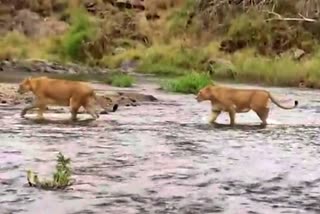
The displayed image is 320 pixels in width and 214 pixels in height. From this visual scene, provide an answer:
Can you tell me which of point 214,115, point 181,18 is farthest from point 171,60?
point 214,115

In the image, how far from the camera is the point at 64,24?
166 ft

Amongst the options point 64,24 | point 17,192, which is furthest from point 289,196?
point 64,24

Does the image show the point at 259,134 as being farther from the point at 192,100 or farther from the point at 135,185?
the point at 192,100

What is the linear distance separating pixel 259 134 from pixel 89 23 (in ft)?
102

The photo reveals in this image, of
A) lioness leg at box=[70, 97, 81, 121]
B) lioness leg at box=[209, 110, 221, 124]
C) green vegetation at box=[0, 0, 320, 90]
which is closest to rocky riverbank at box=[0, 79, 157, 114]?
lioness leg at box=[70, 97, 81, 121]

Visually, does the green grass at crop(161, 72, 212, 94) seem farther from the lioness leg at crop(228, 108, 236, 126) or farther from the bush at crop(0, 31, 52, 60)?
the bush at crop(0, 31, 52, 60)

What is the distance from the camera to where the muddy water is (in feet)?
32.0

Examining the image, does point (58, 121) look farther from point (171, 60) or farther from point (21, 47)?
point (21, 47)

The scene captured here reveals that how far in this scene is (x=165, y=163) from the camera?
12.5 meters

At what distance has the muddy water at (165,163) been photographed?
9766 millimetres

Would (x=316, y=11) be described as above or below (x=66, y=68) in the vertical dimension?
above

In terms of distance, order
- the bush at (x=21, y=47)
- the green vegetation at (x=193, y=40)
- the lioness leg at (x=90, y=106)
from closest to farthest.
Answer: the lioness leg at (x=90, y=106)
the green vegetation at (x=193, y=40)
the bush at (x=21, y=47)

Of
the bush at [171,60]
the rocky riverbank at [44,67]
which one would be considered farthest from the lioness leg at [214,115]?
the bush at [171,60]

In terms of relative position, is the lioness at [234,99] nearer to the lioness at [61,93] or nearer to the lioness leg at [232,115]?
the lioness leg at [232,115]
